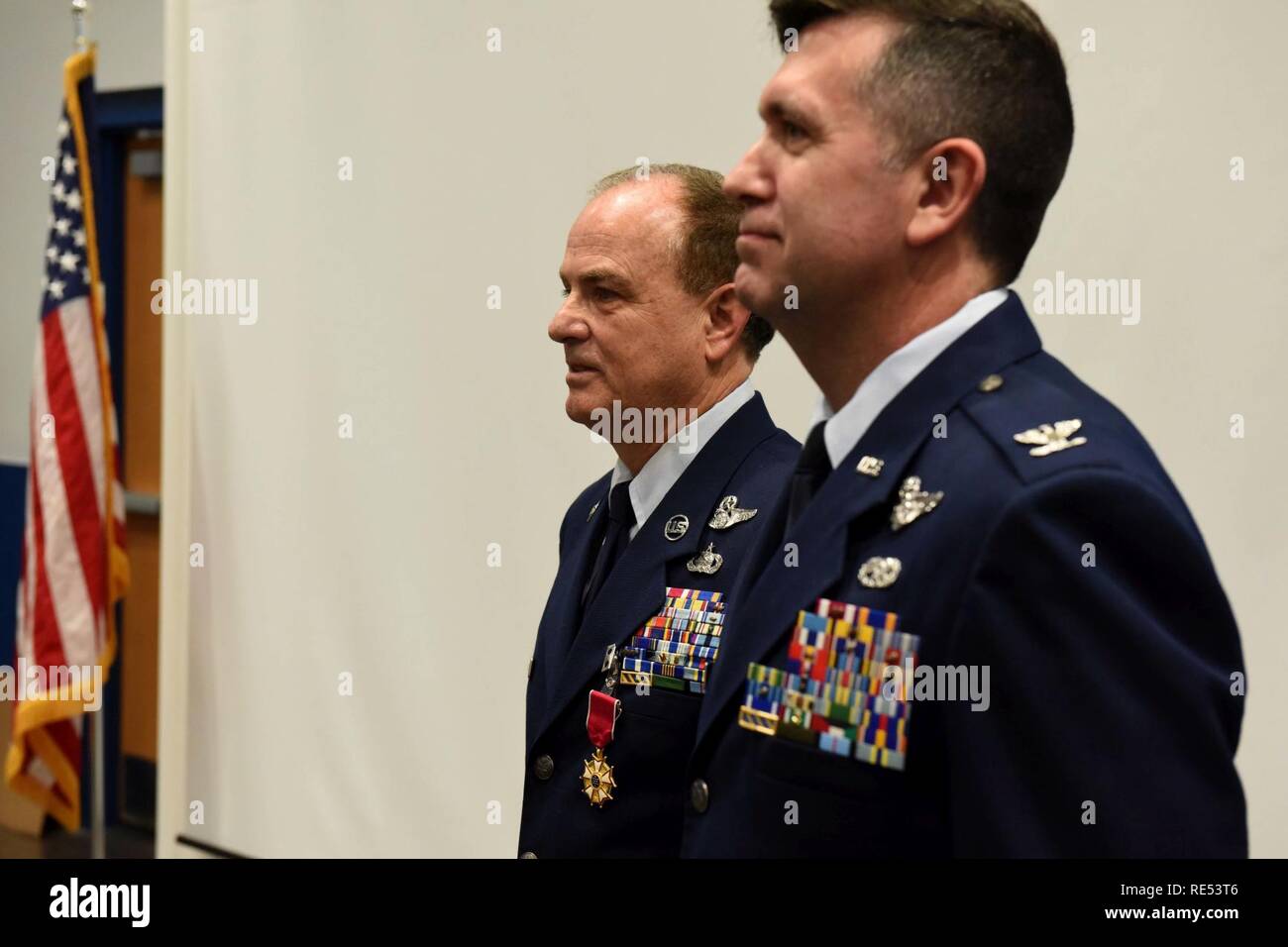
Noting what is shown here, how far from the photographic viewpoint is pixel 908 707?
1.03 meters

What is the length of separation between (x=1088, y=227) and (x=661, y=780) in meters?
1.14

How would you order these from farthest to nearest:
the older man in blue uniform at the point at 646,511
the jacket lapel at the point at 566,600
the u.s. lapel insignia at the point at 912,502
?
the jacket lapel at the point at 566,600 → the older man in blue uniform at the point at 646,511 → the u.s. lapel insignia at the point at 912,502

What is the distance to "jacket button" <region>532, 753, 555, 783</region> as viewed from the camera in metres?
1.58

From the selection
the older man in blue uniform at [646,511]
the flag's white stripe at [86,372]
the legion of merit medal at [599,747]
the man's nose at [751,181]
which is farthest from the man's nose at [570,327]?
the flag's white stripe at [86,372]

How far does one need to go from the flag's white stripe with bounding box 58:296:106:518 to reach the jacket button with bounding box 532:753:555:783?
226 cm

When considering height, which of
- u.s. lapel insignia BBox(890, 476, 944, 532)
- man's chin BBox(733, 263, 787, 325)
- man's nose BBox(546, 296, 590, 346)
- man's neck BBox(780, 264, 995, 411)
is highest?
man's nose BBox(546, 296, 590, 346)

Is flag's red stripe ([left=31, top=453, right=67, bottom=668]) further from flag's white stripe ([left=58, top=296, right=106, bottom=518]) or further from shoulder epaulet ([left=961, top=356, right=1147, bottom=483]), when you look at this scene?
shoulder epaulet ([left=961, top=356, right=1147, bottom=483])

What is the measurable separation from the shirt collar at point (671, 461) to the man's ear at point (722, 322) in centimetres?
7

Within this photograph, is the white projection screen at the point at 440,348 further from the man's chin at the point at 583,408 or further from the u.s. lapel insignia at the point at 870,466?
the u.s. lapel insignia at the point at 870,466

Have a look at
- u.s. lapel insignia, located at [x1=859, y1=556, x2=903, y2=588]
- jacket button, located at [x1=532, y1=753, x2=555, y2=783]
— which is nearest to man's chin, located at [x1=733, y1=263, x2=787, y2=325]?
u.s. lapel insignia, located at [x1=859, y1=556, x2=903, y2=588]

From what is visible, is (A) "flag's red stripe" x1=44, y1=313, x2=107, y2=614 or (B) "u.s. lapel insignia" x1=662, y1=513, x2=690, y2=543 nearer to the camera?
(B) "u.s. lapel insignia" x1=662, y1=513, x2=690, y2=543

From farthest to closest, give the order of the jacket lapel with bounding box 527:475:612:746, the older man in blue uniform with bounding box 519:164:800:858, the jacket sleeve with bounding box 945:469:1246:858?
the jacket lapel with bounding box 527:475:612:746 → the older man in blue uniform with bounding box 519:164:800:858 → the jacket sleeve with bounding box 945:469:1246:858

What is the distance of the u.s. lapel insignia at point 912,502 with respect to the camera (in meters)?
1.06
